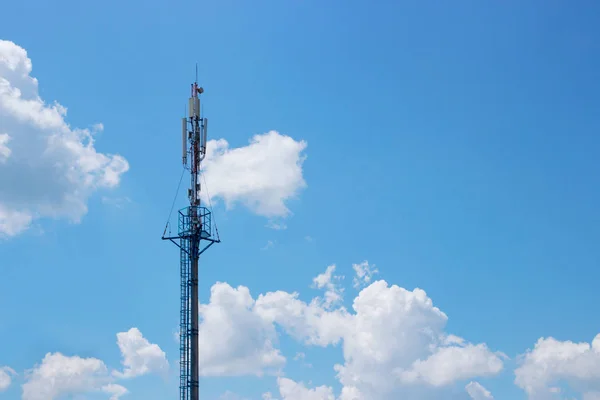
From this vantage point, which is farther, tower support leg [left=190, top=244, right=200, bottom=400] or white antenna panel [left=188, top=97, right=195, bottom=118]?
white antenna panel [left=188, top=97, right=195, bottom=118]

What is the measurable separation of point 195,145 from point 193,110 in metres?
5.26

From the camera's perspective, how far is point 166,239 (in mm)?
151875

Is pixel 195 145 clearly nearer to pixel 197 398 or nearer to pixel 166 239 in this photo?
pixel 166 239

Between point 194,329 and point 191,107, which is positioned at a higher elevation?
point 191,107

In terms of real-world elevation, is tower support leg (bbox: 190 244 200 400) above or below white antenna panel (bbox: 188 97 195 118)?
below

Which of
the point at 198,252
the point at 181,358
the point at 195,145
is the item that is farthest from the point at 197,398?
the point at 195,145

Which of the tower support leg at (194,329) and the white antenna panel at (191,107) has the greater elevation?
the white antenna panel at (191,107)

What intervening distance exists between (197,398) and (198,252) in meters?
20.5

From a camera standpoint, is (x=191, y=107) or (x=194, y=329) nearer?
(x=194, y=329)

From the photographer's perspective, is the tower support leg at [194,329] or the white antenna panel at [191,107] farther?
the white antenna panel at [191,107]

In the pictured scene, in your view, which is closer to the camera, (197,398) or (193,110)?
(197,398)

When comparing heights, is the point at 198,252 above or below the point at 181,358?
above

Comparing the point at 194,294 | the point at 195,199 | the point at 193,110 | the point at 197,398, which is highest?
the point at 193,110

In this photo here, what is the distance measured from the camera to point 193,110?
6211 inches
